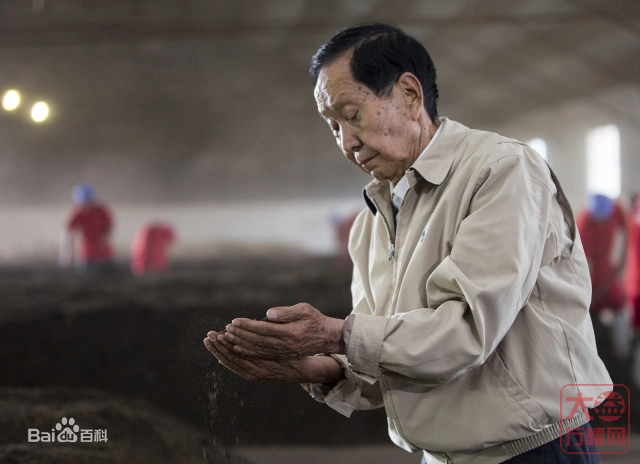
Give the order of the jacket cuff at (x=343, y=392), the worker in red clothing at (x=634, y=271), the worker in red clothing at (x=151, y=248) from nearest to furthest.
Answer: the jacket cuff at (x=343, y=392) → the worker in red clothing at (x=634, y=271) → the worker in red clothing at (x=151, y=248)

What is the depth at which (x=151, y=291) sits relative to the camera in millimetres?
2859

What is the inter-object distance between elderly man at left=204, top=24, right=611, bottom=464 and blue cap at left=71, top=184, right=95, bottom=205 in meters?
2.42

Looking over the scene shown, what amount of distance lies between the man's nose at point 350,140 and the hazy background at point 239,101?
6.05 ft

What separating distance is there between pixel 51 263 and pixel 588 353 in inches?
109

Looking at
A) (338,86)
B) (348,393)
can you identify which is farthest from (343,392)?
(338,86)

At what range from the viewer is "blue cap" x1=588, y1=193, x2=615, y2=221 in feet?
8.63

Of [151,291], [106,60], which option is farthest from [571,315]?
[106,60]

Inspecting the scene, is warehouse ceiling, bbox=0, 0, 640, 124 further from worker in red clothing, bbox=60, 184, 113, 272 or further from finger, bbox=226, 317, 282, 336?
finger, bbox=226, 317, 282, 336

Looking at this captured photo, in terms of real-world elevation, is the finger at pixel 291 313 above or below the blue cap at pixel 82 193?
below

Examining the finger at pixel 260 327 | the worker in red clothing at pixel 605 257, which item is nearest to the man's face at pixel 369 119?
the finger at pixel 260 327

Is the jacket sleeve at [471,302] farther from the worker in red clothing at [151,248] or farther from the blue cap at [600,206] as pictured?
the worker in red clothing at [151,248]

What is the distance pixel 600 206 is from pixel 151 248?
218 cm

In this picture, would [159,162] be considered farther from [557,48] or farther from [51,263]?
[557,48]

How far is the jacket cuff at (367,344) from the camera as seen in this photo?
0.61 metres
